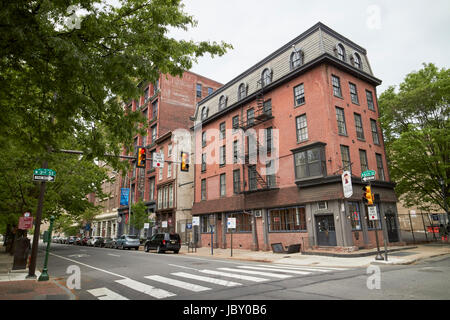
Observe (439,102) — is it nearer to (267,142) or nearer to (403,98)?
(403,98)

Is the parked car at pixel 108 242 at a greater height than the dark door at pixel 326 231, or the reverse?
the dark door at pixel 326 231

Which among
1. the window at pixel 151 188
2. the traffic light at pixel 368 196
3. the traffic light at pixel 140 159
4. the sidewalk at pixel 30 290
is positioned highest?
the window at pixel 151 188

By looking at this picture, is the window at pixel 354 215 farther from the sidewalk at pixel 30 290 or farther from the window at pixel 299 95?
the sidewalk at pixel 30 290

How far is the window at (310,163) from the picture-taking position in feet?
65.1

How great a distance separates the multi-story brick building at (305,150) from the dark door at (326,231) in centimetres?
7

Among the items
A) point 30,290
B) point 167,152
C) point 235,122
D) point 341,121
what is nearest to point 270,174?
point 341,121

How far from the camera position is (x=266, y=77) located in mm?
26344

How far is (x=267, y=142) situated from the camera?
81.7ft

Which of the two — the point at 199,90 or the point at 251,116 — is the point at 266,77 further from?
the point at 199,90

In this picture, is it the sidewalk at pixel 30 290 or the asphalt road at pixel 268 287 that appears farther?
the sidewalk at pixel 30 290

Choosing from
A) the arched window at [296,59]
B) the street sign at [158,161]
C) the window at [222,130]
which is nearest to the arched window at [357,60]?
the arched window at [296,59]

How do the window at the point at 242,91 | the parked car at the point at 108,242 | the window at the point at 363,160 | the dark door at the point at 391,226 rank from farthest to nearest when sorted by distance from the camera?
the parked car at the point at 108,242 → the window at the point at 242,91 → the dark door at the point at 391,226 → the window at the point at 363,160

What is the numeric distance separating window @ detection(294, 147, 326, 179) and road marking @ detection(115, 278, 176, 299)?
14240mm

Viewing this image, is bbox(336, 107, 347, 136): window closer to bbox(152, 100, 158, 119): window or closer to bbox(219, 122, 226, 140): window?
bbox(219, 122, 226, 140): window
